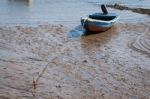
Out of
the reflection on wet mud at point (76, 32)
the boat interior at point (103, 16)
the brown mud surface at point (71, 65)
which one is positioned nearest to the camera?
the brown mud surface at point (71, 65)

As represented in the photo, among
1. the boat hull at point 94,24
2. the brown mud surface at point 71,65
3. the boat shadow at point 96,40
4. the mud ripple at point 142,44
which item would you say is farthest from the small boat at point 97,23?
the mud ripple at point 142,44

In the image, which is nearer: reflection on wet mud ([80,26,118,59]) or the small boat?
reflection on wet mud ([80,26,118,59])

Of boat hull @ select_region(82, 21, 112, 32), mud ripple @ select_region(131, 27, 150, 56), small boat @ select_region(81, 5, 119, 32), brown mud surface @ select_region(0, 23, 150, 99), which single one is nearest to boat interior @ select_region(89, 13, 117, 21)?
small boat @ select_region(81, 5, 119, 32)

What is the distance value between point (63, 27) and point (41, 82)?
10.6m

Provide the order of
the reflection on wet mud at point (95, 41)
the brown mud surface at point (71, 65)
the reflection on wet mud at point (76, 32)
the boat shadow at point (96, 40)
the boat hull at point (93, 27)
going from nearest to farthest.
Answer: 1. the brown mud surface at point (71, 65)
2. the reflection on wet mud at point (95, 41)
3. the boat shadow at point (96, 40)
4. the reflection on wet mud at point (76, 32)
5. the boat hull at point (93, 27)

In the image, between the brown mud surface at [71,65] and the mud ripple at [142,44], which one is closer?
the brown mud surface at [71,65]

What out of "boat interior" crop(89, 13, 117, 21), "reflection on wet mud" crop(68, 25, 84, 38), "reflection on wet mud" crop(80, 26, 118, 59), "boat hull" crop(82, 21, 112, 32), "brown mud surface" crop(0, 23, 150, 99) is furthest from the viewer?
"boat interior" crop(89, 13, 117, 21)

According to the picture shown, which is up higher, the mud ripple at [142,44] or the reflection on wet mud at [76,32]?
the mud ripple at [142,44]

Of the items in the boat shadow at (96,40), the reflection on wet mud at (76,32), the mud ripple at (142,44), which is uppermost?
the mud ripple at (142,44)

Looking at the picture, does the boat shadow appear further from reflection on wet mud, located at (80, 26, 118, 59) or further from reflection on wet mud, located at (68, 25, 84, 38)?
reflection on wet mud, located at (68, 25, 84, 38)

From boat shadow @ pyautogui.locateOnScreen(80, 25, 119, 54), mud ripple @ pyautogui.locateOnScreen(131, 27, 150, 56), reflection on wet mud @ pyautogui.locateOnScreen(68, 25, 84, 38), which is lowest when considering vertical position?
reflection on wet mud @ pyautogui.locateOnScreen(68, 25, 84, 38)

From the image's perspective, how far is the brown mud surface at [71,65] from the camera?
1131 centimetres

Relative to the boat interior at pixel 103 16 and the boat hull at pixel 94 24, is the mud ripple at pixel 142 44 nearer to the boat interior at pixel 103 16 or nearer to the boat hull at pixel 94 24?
the boat hull at pixel 94 24

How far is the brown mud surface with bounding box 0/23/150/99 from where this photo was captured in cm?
1131
